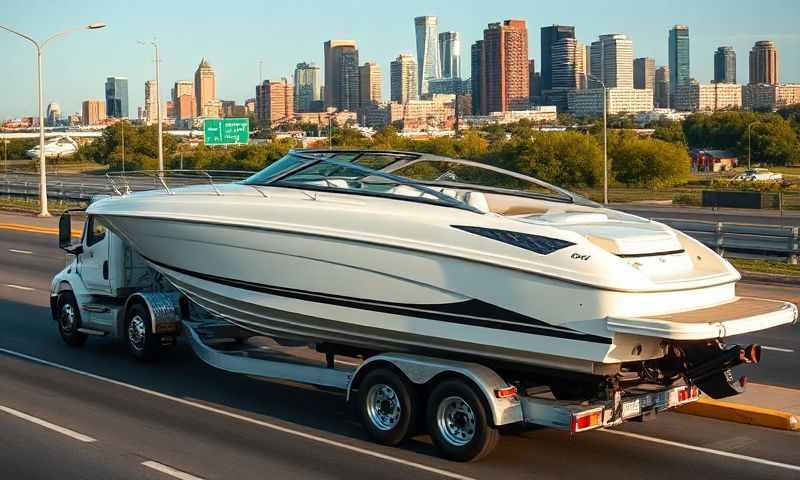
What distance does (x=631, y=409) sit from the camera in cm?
958

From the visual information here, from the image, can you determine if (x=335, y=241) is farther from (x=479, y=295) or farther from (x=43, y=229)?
(x=43, y=229)

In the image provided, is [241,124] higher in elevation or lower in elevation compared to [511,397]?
higher

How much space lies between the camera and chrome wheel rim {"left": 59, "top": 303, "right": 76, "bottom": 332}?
51.5ft

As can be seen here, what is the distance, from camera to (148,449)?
10.3 meters

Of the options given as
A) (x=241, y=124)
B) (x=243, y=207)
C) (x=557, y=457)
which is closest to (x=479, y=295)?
(x=557, y=457)

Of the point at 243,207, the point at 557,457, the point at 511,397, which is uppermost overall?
the point at 243,207

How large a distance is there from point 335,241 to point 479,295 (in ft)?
5.75

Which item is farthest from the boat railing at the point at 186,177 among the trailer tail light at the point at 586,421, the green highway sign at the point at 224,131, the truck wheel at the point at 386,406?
the green highway sign at the point at 224,131

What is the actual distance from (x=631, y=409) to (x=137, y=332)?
726 cm

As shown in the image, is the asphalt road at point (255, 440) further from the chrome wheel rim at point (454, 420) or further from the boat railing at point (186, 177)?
the boat railing at point (186, 177)

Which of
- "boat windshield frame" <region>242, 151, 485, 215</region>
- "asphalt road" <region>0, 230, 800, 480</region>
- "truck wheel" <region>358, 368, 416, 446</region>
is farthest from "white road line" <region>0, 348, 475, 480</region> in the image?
"boat windshield frame" <region>242, 151, 485, 215</region>

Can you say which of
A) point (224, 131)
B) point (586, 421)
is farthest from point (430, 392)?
point (224, 131)

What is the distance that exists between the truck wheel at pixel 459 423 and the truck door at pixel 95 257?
6.87 meters

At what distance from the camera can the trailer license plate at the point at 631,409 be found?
9.52m
